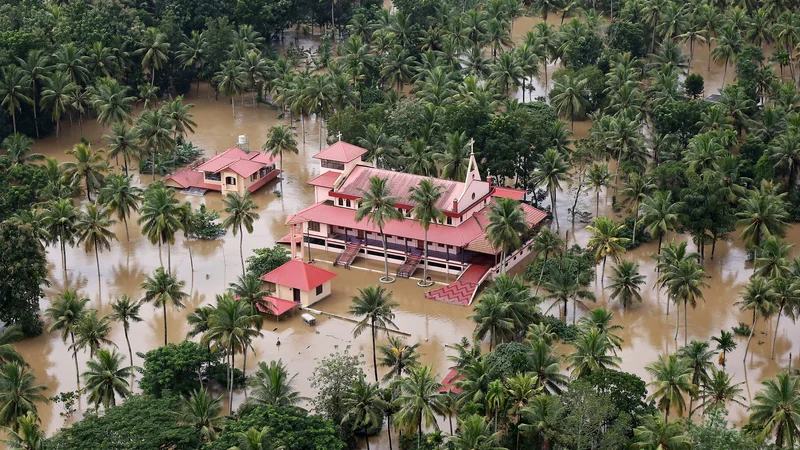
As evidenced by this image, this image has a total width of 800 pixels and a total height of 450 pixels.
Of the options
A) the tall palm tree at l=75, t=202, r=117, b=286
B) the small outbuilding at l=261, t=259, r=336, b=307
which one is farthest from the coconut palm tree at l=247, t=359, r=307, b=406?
the tall palm tree at l=75, t=202, r=117, b=286

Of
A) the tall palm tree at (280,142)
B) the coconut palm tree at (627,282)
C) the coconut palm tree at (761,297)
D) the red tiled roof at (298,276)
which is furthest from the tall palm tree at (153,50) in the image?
the coconut palm tree at (761,297)

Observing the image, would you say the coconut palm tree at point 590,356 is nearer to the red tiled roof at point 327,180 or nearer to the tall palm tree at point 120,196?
the red tiled roof at point 327,180

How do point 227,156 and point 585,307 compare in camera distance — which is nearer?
point 585,307

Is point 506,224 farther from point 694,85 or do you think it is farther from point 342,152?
point 694,85

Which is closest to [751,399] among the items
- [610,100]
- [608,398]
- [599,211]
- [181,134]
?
[608,398]

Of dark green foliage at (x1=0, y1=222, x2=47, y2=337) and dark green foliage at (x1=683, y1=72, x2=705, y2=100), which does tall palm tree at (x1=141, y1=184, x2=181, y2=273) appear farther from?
dark green foliage at (x1=683, y1=72, x2=705, y2=100)

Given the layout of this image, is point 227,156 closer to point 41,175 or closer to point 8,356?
point 41,175

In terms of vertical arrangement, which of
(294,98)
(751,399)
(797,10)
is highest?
(797,10)
